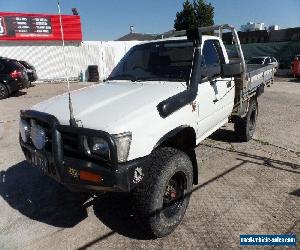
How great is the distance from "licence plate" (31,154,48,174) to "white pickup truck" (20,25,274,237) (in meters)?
0.01

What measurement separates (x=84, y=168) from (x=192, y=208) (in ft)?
5.58

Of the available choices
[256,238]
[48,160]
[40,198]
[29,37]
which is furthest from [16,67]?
[256,238]

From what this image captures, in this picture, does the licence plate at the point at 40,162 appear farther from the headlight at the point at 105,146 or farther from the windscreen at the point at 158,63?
the windscreen at the point at 158,63

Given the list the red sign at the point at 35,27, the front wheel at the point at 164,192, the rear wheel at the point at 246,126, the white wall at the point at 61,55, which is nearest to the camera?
the front wheel at the point at 164,192

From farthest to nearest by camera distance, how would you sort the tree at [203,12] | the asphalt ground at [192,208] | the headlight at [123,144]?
the tree at [203,12] < the asphalt ground at [192,208] < the headlight at [123,144]

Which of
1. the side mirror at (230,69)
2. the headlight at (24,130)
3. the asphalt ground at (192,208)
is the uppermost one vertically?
the side mirror at (230,69)

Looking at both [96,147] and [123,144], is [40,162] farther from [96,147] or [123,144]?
[123,144]

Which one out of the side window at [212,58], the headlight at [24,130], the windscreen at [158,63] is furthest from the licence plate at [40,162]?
the side window at [212,58]

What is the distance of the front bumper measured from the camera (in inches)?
112

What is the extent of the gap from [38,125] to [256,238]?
2.60 meters

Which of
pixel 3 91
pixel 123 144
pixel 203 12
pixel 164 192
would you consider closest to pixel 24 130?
pixel 123 144

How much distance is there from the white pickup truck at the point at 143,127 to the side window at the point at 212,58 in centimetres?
2

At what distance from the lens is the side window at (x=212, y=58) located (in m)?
4.60

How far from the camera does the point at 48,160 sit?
10.5 feet
